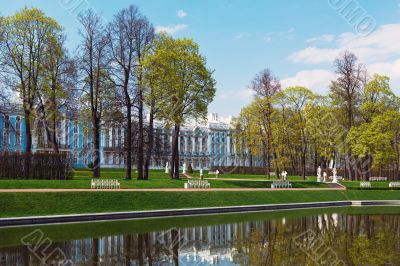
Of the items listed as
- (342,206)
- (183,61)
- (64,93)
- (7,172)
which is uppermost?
(183,61)

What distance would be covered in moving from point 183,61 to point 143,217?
1955cm

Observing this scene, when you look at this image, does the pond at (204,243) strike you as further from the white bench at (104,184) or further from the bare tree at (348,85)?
the bare tree at (348,85)

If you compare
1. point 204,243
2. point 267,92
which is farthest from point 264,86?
point 204,243

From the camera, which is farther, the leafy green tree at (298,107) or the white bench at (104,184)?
the leafy green tree at (298,107)

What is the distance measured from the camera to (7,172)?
3481 cm

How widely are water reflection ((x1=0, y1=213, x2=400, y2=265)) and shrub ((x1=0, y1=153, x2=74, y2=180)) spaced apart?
19.1m

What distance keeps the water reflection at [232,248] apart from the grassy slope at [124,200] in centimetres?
835

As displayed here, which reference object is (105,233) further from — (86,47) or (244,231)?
(86,47)

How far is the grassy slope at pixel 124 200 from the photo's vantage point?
25.4m

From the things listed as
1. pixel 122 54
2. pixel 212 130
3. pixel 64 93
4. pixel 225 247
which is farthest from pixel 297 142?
pixel 212 130

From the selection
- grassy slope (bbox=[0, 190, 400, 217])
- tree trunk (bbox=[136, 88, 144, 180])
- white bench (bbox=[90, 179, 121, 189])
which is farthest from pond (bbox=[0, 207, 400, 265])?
tree trunk (bbox=[136, 88, 144, 180])

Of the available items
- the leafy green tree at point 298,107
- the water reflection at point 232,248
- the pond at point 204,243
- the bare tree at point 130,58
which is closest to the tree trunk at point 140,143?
the bare tree at point 130,58

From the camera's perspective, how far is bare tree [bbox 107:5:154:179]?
41.9 metres

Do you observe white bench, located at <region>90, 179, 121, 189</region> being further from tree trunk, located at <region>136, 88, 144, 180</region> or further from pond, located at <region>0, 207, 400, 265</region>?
pond, located at <region>0, 207, 400, 265</region>
